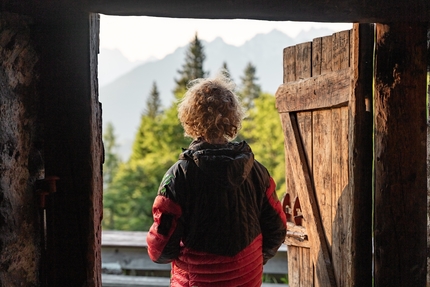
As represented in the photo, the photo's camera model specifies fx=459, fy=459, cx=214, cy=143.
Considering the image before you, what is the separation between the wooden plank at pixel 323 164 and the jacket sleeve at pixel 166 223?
123cm

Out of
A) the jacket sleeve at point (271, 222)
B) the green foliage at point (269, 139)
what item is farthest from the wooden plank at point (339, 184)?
the green foliage at point (269, 139)

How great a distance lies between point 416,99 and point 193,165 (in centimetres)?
122

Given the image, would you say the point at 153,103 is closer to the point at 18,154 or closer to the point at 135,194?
the point at 135,194

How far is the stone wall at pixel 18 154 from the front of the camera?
1.88 meters

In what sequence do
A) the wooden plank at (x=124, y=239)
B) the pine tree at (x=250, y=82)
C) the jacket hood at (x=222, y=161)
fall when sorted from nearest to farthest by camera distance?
the jacket hood at (x=222, y=161)
the wooden plank at (x=124, y=239)
the pine tree at (x=250, y=82)

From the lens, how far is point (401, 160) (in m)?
2.39

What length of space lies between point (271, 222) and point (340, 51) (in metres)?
1.17

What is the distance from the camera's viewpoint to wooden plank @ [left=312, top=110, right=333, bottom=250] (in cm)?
299

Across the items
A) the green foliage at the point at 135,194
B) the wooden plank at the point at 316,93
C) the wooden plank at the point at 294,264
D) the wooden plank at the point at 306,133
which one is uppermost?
the wooden plank at the point at 316,93

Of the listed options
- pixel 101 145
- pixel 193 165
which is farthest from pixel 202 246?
pixel 101 145

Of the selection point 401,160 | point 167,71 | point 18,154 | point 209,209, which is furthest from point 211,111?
point 167,71

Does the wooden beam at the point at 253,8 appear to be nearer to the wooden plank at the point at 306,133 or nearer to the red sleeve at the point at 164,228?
the red sleeve at the point at 164,228

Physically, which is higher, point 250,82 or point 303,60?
point 250,82

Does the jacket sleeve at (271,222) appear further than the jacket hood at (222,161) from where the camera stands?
Yes
